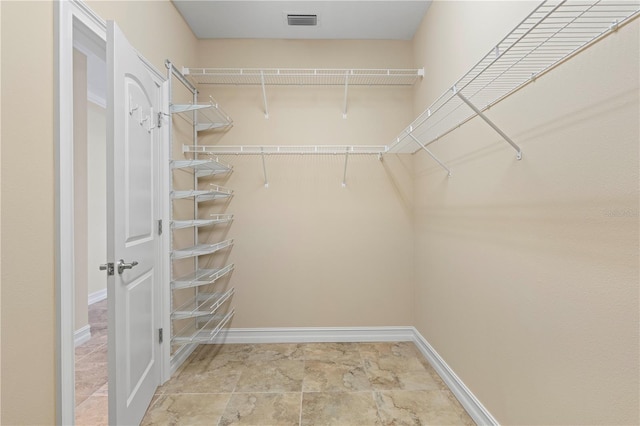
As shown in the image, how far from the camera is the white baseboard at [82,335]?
97.9 inches

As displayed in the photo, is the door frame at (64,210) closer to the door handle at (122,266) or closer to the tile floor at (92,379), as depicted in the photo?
the door handle at (122,266)

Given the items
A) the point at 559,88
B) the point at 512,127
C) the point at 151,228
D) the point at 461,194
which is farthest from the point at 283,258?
the point at 559,88

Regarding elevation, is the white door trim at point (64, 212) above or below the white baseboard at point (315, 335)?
above

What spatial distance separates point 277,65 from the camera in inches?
101

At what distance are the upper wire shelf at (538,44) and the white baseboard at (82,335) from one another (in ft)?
10.2

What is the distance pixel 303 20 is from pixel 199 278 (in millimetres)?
2164

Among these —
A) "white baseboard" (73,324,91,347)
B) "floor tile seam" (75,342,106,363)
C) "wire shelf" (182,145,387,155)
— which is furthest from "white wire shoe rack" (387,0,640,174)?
"white baseboard" (73,324,91,347)

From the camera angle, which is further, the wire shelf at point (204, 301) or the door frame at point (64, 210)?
the wire shelf at point (204, 301)

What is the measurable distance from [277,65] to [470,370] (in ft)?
8.79

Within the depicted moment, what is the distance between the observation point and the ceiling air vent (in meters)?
2.28

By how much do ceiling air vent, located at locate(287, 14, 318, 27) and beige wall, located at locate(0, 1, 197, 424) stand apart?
1.60 metres

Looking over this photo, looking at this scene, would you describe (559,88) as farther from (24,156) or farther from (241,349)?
(241,349)

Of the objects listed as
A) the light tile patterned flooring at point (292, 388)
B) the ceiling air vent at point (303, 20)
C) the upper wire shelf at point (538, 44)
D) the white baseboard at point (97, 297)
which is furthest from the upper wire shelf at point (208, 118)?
the white baseboard at point (97, 297)

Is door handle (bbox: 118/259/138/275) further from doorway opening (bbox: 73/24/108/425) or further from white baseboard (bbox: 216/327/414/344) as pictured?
white baseboard (bbox: 216/327/414/344)
